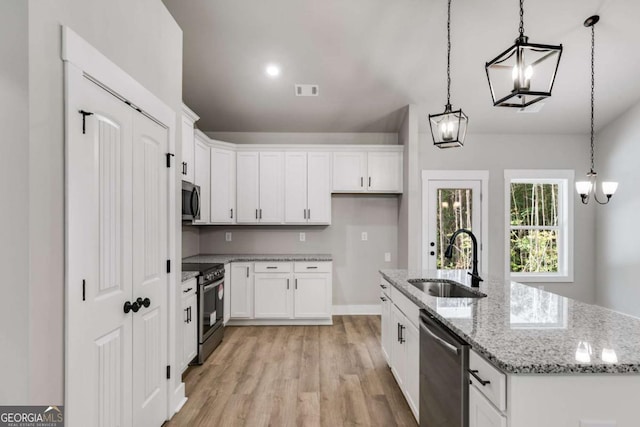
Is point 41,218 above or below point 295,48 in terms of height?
below

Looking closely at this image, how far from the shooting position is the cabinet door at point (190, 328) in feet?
9.97

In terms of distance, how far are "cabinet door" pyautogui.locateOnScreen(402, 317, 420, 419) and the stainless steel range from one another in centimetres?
196

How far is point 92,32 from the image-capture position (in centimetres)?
163

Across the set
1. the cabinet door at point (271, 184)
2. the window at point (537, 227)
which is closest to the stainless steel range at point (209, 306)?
the cabinet door at point (271, 184)

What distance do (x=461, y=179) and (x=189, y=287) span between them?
13.3ft

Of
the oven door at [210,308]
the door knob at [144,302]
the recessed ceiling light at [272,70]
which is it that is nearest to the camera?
the door knob at [144,302]

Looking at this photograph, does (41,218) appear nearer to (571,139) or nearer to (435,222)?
(435,222)

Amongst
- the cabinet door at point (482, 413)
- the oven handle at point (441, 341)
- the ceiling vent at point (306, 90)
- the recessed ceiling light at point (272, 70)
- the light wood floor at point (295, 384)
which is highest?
the recessed ceiling light at point (272, 70)

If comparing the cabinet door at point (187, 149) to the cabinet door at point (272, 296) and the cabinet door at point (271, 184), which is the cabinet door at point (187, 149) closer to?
the cabinet door at point (271, 184)

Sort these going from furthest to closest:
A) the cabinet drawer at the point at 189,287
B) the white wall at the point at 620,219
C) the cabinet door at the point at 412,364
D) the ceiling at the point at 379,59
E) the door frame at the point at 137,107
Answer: the white wall at the point at 620,219 < the ceiling at the point at 379,59 < the cabinet drawer at the point at 189,287 < the cabinet door at the point at 412,364 < the door frame at the point at 137,107

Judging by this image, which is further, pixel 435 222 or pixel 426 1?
pixel 435 222

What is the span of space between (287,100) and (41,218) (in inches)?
141

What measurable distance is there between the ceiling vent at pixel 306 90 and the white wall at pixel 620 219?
164 inches

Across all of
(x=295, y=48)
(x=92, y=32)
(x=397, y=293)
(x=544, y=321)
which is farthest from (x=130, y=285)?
(x=295, y=48)
